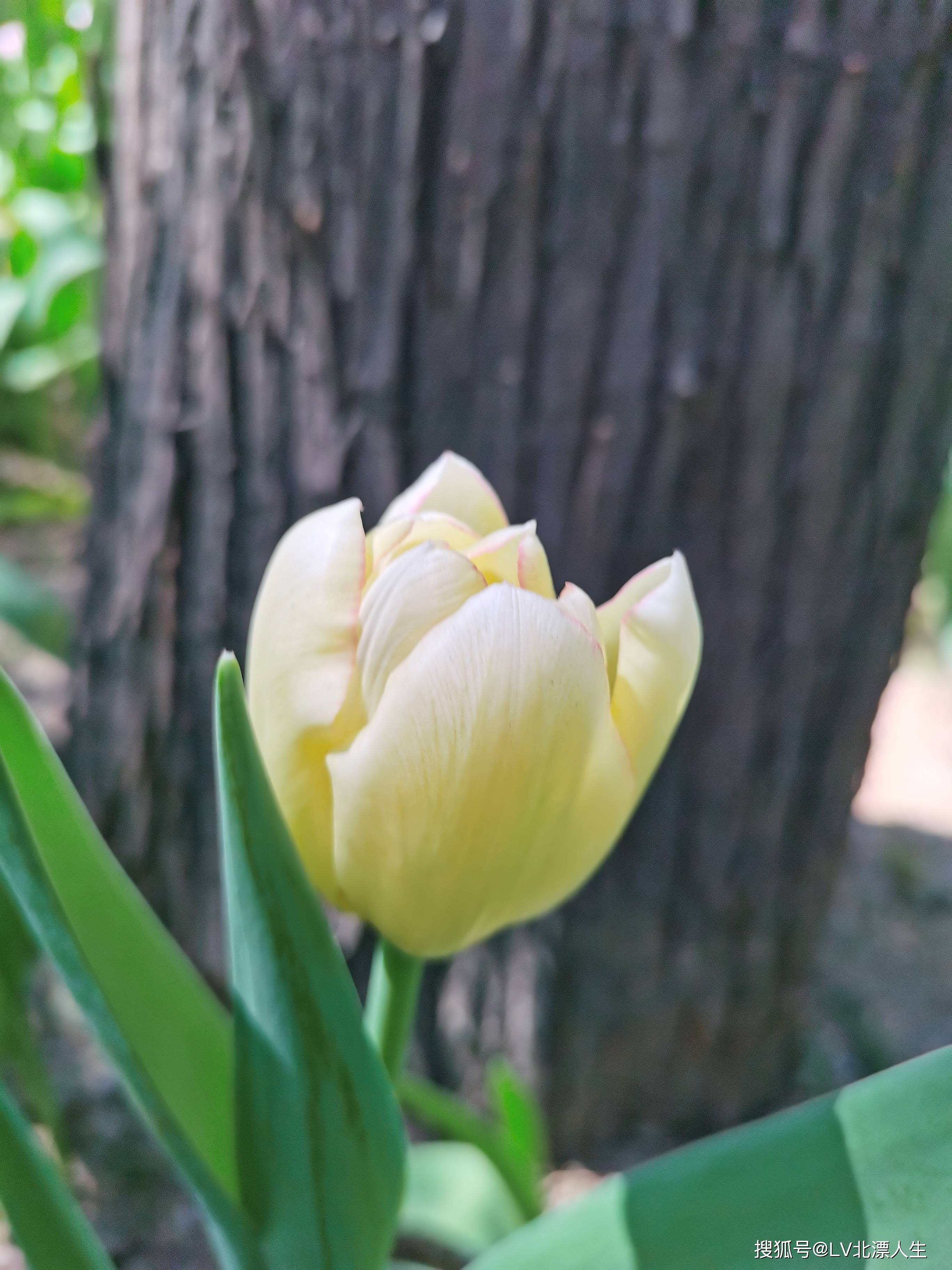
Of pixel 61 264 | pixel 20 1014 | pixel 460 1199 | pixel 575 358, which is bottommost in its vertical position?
pixel 460 1199

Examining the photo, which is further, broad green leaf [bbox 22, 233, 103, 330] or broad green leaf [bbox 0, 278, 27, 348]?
broad green leaf [bbox 0, 278, 27, 348]

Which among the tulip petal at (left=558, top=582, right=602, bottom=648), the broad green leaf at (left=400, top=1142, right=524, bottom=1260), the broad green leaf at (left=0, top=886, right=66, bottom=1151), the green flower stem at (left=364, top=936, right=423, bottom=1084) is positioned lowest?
the broad green leaf at (left=400, top=1142, right=524, bottom=1260)

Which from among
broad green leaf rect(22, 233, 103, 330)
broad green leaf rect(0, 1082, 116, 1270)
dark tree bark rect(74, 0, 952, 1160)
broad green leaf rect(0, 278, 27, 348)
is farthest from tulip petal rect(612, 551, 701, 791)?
broad green leaf rect(0, 278, 27, 348)

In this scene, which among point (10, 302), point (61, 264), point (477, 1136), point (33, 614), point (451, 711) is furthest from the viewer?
point (10, 302)

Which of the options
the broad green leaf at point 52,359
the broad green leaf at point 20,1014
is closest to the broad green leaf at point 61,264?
the broad green leaf at point 52,359

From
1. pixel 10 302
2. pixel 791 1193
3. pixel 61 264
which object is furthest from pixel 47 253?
pixel 791 1193

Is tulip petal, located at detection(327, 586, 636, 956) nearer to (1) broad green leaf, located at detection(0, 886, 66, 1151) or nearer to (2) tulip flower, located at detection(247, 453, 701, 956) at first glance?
(2) tulip flower, located at detection(247, 453, 701, 956)

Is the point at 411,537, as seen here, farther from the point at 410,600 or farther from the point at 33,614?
the point at 33,614
